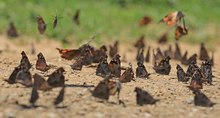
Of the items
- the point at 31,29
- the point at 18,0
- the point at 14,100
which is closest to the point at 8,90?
the point at 14,100

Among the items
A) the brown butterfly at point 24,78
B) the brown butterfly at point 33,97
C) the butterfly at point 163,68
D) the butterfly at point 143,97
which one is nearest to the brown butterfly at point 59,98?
the brown butterfly at point 33,97

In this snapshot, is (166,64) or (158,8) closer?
(166,64)

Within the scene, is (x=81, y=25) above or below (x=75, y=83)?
above

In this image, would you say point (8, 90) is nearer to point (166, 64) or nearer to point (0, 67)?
point (0, 67)

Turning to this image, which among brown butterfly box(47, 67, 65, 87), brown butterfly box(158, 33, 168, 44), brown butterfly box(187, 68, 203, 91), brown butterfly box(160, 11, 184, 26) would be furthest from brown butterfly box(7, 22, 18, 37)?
Result: brown butterfly box(47, 67, 65, 87)

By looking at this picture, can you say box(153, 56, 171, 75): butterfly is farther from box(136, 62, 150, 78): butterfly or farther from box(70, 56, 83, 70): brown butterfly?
box(70, 56, 83, 70): brown butterfly

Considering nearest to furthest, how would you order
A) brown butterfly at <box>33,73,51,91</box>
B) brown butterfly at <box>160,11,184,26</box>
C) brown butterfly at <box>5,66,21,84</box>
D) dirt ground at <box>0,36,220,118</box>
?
dirt ground at <box>0,36,220,118</box>
brown butterfly at <box>33,73,51,91</box>
brown butterfly at <box>5,66,21,84</box>
brown butterfly at <box>160,11,184,26</box>

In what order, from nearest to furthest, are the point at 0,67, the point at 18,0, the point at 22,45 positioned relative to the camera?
1. the point at 0,67
2. the point at 22,45
3. the point at 18,0

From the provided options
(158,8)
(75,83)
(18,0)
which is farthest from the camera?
(158,8)
